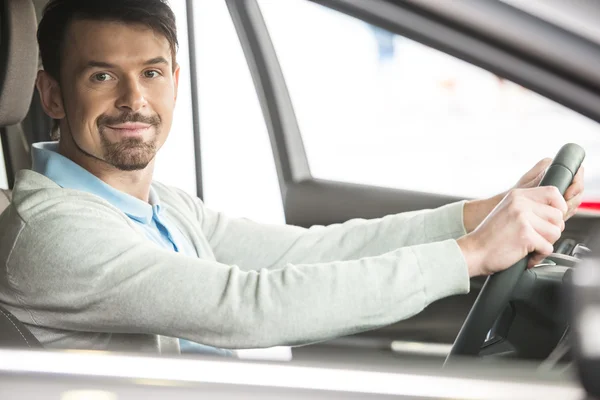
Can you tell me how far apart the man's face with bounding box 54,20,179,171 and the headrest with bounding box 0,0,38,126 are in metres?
0.09

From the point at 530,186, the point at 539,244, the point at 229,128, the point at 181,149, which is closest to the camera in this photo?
the point at 539,244

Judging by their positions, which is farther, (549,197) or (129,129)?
(129,129)

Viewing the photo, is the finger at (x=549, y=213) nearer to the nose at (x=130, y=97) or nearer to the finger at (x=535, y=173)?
the finger at (x=535, y=173)

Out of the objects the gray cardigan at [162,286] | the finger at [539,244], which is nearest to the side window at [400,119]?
the gray cardigan at [162,286]

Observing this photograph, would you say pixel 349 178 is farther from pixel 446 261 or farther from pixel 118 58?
pixel 446 261

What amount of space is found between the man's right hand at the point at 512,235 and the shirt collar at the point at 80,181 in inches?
26.1

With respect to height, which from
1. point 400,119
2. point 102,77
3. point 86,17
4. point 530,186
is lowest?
point 400,119

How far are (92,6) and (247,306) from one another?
2.46ft

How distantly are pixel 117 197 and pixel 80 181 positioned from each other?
Answer: 75 millimetres

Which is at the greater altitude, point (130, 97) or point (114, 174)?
point (130, 97)

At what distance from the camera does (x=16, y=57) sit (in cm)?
157

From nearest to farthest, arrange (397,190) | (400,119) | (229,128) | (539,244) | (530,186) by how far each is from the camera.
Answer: (539,244) < (530,186) < (397,190) < (229,128) < (400,119)

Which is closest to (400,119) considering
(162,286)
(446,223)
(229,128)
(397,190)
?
(229,128)

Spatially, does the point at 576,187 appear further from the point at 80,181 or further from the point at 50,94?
the point at 50,94
